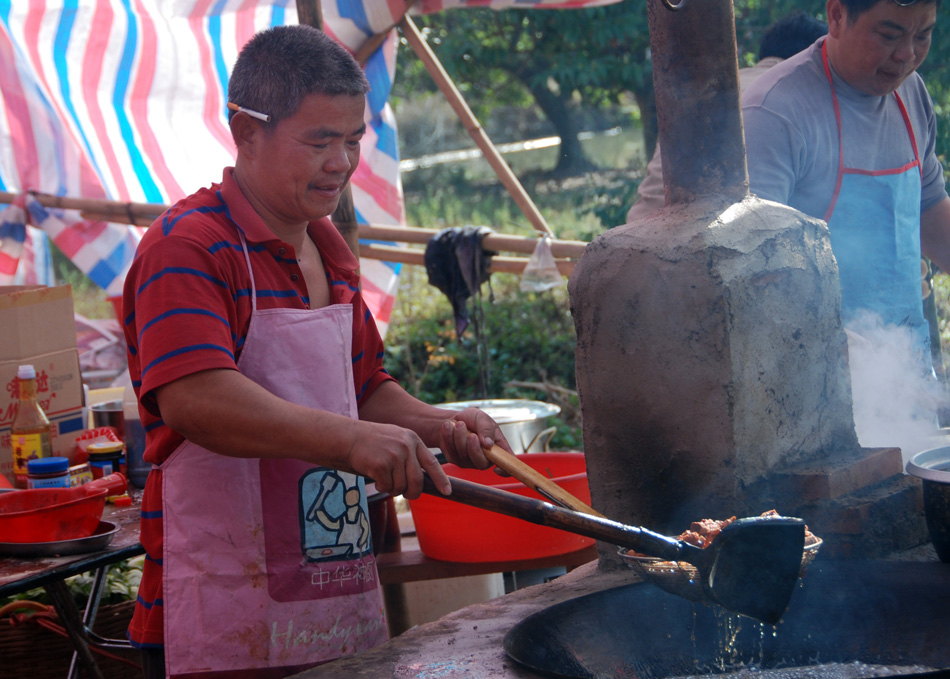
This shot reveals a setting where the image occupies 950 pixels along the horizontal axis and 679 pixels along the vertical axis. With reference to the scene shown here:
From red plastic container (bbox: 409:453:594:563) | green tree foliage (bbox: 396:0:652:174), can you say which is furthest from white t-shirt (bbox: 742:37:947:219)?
green tree foliage (bbox: 396:0:652:174)

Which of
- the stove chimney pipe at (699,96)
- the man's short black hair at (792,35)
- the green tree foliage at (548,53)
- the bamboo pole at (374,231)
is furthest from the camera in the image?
the green tree foliage at (548,53)

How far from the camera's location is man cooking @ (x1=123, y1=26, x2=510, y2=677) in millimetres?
1669

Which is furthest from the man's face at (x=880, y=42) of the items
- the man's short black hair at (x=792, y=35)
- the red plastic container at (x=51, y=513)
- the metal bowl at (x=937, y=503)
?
the red plastic container at (x=51, y=513)

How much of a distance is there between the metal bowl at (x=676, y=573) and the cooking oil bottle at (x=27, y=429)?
2.01 m

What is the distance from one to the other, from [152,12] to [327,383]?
3.26 metres

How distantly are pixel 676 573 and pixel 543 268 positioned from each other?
2.34 meters

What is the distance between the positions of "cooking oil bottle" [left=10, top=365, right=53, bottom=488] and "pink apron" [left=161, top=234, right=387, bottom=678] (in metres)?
1.27

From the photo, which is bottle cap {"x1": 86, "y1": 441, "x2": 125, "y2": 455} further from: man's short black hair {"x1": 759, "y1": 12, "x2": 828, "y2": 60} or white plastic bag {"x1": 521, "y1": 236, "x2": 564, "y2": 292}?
man's short black hair {"x1": 759, "y1": 12, "x2": 828, "y2": 60}

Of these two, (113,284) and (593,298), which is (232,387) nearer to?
(593,298)

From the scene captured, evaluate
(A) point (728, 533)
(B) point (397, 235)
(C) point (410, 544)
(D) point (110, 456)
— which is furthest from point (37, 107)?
(A) point (728, 533)

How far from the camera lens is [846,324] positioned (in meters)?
2.82

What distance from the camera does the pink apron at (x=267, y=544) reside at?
6.12 feet

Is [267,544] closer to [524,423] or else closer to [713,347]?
[713,347]

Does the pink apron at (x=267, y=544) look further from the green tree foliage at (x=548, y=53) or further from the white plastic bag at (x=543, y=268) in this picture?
the green tree foliage at (x=548, y=53)
